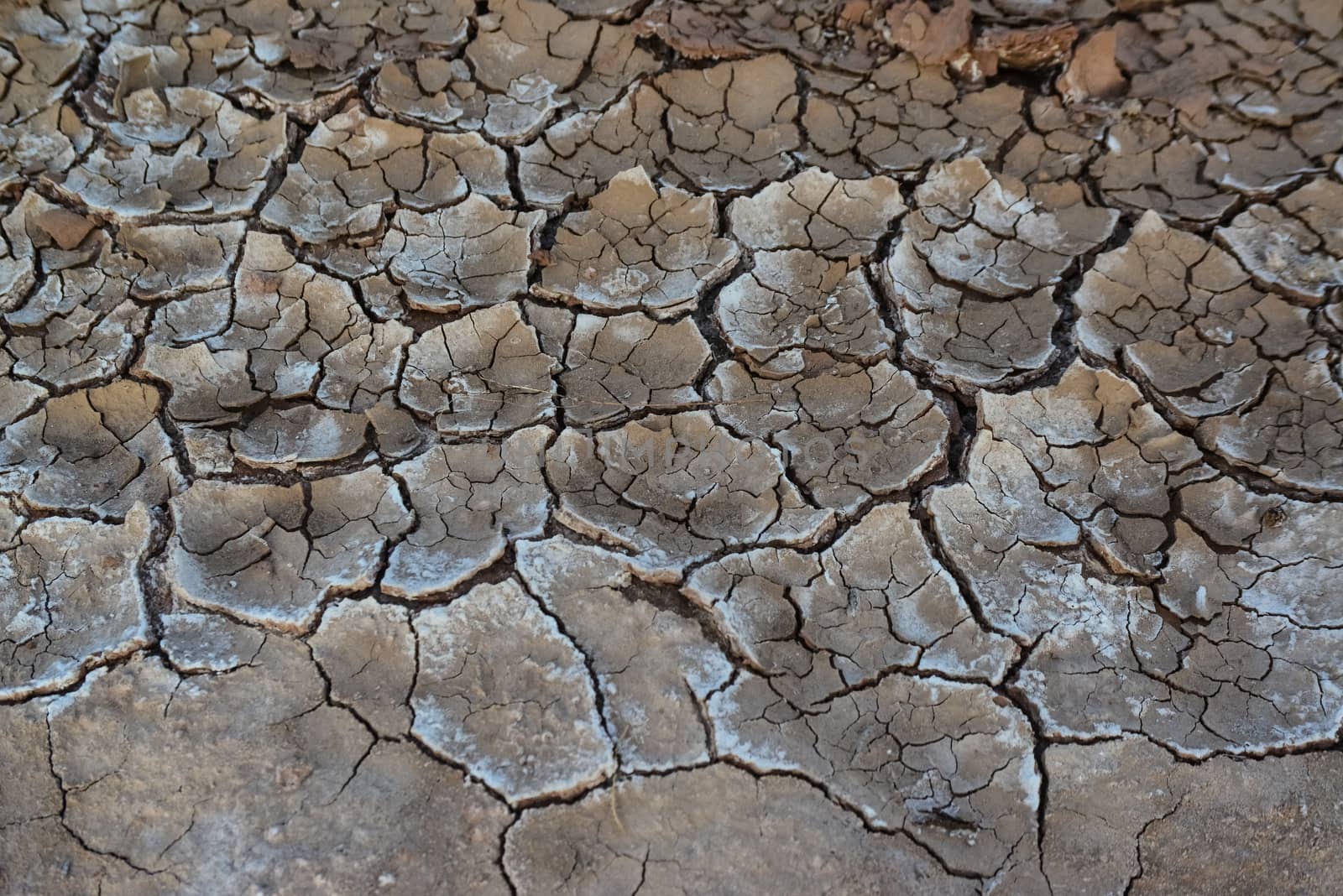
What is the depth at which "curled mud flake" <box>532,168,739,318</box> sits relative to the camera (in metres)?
2.17

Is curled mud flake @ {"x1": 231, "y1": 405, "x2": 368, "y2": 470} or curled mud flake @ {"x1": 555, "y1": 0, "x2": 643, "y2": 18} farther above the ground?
curled mud flake @ {"x1": 555, "y1": 0, "x2": 643, "y2": 18}

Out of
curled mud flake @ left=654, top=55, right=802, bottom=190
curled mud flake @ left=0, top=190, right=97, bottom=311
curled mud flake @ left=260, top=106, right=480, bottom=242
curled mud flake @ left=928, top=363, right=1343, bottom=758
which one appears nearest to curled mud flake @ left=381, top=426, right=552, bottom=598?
curled mud flake @ left=260, top=106, right=480, bottom=242

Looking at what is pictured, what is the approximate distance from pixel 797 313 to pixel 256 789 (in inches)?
59.7

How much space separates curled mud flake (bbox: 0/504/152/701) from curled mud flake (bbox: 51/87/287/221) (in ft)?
2.97

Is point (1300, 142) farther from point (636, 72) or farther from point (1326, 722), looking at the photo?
point (636, 72)

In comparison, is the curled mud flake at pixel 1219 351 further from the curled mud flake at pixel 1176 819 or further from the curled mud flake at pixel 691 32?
the curled mud flake at pixel 691 32

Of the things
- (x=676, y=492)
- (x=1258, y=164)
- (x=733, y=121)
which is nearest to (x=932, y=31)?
(x=733, y=121)

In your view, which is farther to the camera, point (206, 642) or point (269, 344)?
point (269, 344)

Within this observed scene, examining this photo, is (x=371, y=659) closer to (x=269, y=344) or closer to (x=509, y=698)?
(x=509, y=698)

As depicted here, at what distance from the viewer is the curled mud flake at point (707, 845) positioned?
1.48 metres

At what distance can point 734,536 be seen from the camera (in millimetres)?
1827

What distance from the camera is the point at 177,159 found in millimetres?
2350

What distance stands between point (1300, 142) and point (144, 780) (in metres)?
3.12

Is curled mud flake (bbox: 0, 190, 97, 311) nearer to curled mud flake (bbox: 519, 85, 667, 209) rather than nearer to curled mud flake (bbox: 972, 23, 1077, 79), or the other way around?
curled mud flake (bbox: 519, 85, 667, 209)
